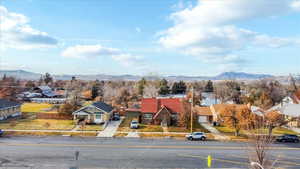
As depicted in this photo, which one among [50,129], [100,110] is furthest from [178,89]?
[50,129]

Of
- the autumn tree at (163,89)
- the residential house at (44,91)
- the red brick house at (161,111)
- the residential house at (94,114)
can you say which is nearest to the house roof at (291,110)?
the red brick house at (161,111)

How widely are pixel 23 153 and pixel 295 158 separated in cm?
3197

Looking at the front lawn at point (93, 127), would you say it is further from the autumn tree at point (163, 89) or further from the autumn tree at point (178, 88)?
the autumn tree at point (178, 88)

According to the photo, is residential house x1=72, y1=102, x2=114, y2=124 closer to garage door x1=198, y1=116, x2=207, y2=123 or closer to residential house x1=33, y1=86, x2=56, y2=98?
garage door x1=198, y1=116, x2=207, y2=123

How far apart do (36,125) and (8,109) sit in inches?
→ 528

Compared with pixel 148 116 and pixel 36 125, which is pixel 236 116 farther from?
pixel 36 125

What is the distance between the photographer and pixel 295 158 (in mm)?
24969

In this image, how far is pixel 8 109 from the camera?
158 ft

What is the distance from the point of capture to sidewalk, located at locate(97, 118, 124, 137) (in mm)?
35688

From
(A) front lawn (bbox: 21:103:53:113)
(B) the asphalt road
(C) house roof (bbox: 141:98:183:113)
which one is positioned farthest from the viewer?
(A) front lawn (bbox: 21:103:53:113)

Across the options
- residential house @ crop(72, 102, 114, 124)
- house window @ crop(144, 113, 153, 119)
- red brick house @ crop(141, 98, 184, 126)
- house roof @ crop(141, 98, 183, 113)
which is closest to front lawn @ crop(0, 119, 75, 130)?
residential house @ crop(72, 102, 114, 124)

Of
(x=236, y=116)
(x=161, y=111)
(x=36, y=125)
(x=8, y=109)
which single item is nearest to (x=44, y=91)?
(x=8, y=109)

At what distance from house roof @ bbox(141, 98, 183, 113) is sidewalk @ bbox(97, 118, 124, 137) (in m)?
6.50

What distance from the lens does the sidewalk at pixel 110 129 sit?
117ft
